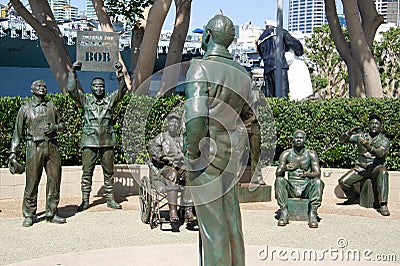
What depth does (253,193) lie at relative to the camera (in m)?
10.7

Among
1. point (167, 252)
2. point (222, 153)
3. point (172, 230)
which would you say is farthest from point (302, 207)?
point (222, 153)

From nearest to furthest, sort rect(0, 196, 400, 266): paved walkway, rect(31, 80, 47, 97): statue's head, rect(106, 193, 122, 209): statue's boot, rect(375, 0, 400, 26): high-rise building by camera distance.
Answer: rect(0, 196, 400, 266): paved walkway < rect(31, 80, 47, 97): statue's head < rect(106, 193, 122, 209): statue's boot < rect(375, 0, 400, 26): high-rise building

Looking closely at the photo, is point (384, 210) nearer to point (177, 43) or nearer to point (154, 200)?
point (154, 200)

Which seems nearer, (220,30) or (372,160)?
(220,30)

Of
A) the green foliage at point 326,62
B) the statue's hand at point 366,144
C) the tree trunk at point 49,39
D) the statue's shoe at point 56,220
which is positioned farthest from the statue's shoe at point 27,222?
the green foliage at point 326,62

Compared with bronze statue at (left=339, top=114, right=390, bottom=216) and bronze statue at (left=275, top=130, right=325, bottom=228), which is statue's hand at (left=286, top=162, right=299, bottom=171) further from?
bronze statue at (left=339, top=114, right=390, bottom=216)

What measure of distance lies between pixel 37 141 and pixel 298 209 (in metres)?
3.79

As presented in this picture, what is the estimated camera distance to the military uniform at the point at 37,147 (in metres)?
8.58

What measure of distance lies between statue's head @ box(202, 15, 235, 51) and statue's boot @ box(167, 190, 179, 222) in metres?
4.02

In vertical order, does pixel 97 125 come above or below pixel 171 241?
above

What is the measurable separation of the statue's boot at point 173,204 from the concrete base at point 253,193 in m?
2.19

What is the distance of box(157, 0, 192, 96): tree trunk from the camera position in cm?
1302

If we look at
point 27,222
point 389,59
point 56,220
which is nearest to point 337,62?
point 389,59

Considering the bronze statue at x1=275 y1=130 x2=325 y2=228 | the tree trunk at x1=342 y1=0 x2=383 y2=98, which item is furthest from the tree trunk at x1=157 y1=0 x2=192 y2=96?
the bronze statue at x1=275 y1=130 x2=325 y2=228
